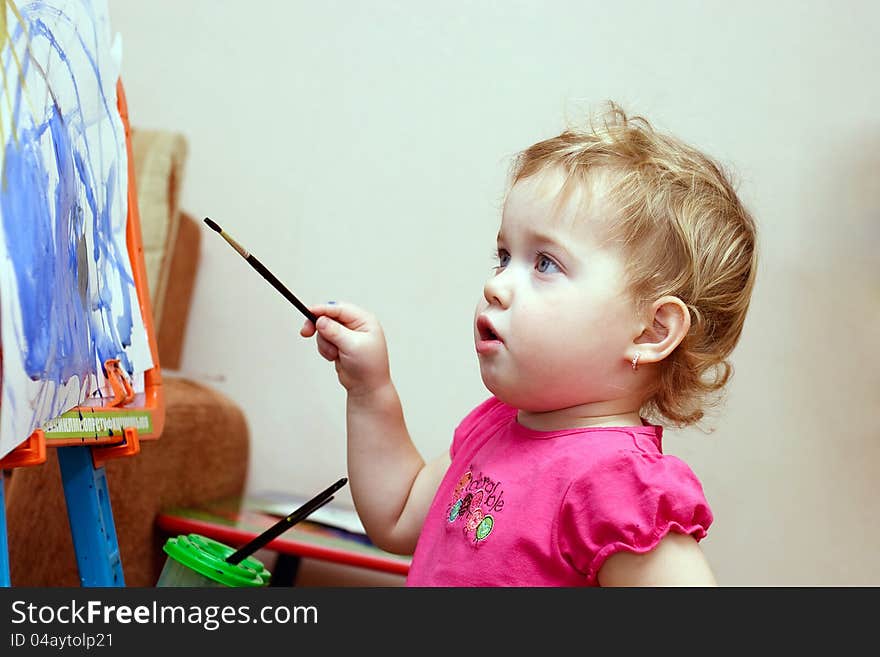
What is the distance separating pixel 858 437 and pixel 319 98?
1.03 meters

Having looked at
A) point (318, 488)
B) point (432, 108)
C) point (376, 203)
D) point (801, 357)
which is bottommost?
point (318, 488)

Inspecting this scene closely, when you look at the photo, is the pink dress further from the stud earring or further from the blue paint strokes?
the blue paint strokes

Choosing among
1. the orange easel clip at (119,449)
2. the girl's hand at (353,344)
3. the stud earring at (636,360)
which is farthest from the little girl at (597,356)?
the orange easel clip at (119,449)

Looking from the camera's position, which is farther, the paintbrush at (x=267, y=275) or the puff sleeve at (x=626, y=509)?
→ the paintbrush at (x=267, y=275)

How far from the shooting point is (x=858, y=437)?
54.8 inches

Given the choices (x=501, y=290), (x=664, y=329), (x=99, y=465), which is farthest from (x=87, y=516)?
(x=664, y=329)

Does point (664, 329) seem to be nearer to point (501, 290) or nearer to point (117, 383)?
point (501, 290)

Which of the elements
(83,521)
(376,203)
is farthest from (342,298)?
(83,521)

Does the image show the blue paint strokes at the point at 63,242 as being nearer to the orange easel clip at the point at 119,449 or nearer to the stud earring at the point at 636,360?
the orange easel clip at the point at 119,449

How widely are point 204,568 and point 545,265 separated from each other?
1.22ft

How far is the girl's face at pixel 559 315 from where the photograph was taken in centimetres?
72

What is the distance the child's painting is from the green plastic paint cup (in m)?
0.15

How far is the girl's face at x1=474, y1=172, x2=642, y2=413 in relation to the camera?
0.72 m

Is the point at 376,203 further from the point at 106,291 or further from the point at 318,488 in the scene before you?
the point at 106,291
